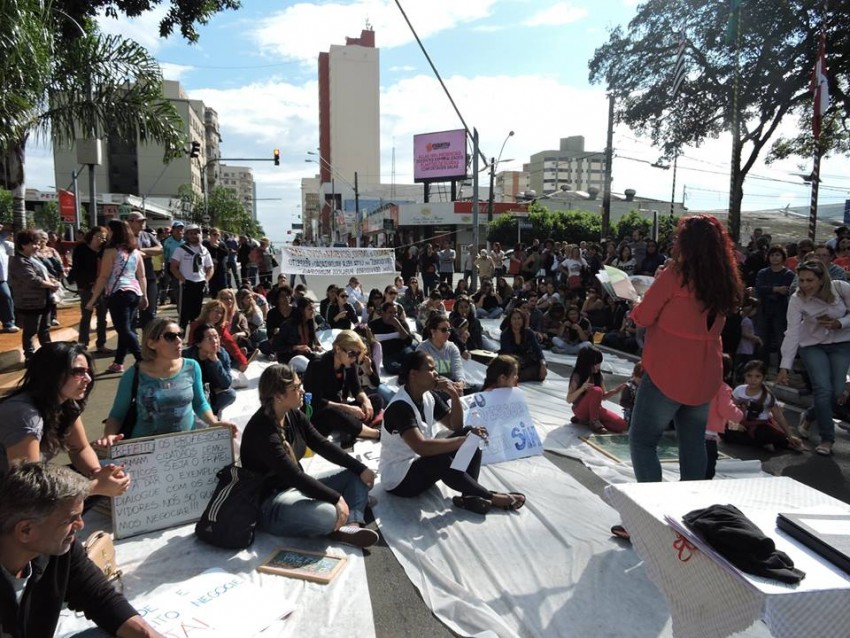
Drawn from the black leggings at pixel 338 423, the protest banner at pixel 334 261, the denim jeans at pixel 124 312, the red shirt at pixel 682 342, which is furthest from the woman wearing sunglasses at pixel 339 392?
the protest banner at pixel 334 261

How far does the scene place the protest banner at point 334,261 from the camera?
13781 millimetres

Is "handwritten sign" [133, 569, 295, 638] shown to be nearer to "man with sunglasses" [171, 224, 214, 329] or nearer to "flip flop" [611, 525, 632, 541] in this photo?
"flip flop" [611, 525, 632, 541]

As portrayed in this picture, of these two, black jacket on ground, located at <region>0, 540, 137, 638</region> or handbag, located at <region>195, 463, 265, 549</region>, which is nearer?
black jacket on ground, located at <region>0, 540, 137, 638</region>

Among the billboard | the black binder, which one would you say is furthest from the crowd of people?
the billboard

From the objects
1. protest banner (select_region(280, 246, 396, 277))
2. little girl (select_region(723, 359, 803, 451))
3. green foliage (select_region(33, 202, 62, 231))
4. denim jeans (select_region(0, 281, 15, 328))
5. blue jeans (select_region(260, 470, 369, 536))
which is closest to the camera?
blue jeans (select_region(260, 470, 369, 536))

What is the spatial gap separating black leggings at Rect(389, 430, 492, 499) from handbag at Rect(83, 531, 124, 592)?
6.26 ft

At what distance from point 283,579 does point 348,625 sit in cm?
57

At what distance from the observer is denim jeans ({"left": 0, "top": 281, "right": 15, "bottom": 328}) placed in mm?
9727

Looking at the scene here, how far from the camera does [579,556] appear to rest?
3854 millimetres

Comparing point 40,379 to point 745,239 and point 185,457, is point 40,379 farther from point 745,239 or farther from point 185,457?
point 745,239

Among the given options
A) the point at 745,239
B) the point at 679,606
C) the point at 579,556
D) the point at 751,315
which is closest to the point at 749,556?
the point at 679,606

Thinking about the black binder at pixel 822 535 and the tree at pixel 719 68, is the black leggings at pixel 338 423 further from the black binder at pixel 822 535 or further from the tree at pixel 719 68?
the tree at pixel 719 68

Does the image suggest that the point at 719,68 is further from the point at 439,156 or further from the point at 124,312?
the point at 439,156

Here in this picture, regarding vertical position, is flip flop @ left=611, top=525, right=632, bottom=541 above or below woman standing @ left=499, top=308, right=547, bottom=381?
below
